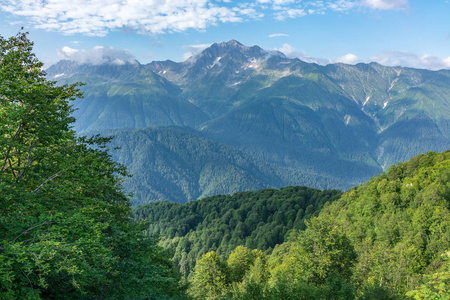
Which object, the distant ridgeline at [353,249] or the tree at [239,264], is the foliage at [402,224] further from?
the tree at [239,264]

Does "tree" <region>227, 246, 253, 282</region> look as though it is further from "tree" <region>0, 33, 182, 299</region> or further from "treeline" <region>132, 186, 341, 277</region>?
"treeline" <region>132, 186, 341, 277</region>

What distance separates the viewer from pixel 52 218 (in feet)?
43.4

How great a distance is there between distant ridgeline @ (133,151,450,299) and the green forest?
0.23 metres

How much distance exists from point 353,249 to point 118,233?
38.4m

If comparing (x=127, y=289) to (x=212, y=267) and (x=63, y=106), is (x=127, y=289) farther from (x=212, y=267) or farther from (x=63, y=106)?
(x=212, y=267)

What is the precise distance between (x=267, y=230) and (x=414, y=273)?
9300 centimetres

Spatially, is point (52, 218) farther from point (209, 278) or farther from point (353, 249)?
point (209, 278)

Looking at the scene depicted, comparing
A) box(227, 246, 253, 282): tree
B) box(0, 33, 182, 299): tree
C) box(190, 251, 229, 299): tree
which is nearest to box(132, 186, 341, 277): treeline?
box(227, 246, 253, 282): tree

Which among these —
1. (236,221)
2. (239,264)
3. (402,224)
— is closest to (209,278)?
(239,264)

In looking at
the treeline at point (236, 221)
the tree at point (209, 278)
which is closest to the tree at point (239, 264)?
the tree at point (209, 278)

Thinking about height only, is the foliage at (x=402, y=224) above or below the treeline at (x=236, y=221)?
above

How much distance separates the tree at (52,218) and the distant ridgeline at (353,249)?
352 inches

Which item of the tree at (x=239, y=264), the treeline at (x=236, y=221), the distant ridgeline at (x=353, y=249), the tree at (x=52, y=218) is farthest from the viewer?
the treeline at (x=236, y=221)

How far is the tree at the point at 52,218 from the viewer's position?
1207 centimetres
